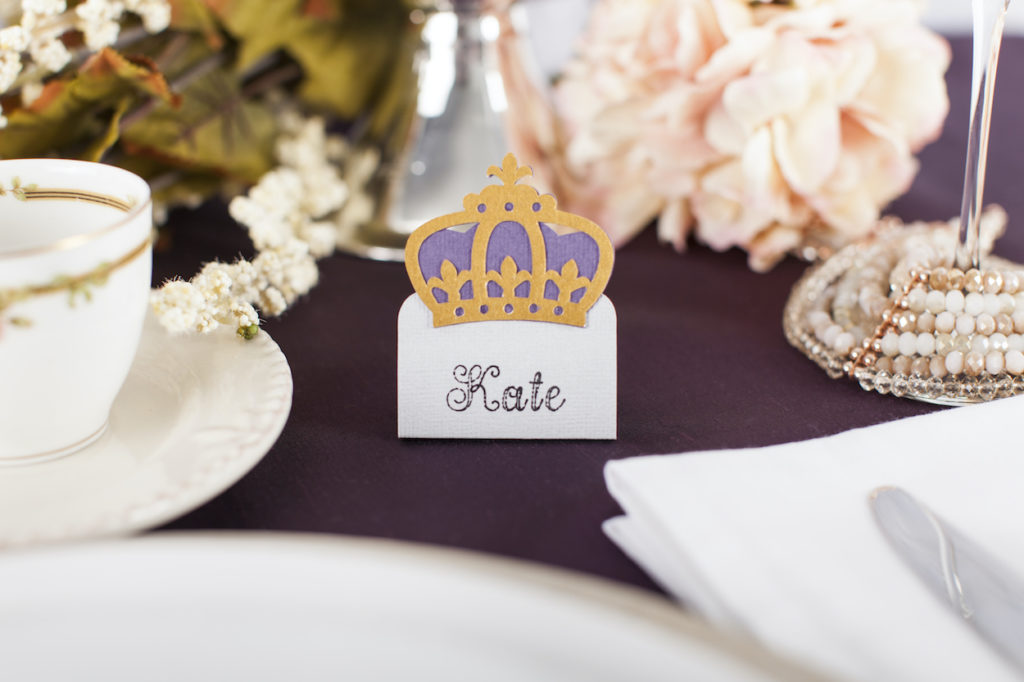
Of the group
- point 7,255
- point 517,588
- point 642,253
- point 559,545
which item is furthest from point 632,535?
point 642,253

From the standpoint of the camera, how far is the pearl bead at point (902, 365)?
0.57 meters

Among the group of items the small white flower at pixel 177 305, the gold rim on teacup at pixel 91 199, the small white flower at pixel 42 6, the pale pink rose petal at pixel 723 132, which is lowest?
the small white flower at pixel 177 305

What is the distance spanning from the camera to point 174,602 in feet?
1.02

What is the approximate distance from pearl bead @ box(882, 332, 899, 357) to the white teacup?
0.44 metres

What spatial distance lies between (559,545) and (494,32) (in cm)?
53

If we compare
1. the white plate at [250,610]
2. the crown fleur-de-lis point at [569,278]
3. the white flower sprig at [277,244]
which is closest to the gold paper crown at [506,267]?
the crown fleur-de-lis point at [569,278]

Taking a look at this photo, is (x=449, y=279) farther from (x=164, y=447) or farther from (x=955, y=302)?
(x=955, y=302)

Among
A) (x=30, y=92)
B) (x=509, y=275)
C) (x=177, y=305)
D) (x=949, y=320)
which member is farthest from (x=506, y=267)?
(x=30, y=92)

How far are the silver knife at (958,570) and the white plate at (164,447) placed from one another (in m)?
0.30

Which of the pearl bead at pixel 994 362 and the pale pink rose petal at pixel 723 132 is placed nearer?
the pearl bead at pixel 994 362

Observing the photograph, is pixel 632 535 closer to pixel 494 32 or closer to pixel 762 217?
pixel 762 217

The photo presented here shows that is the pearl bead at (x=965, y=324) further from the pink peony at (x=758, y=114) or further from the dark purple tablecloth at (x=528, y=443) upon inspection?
the pink peony at (x=758, y=114)

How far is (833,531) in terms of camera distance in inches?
16.1

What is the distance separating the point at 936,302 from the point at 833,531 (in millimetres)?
222
